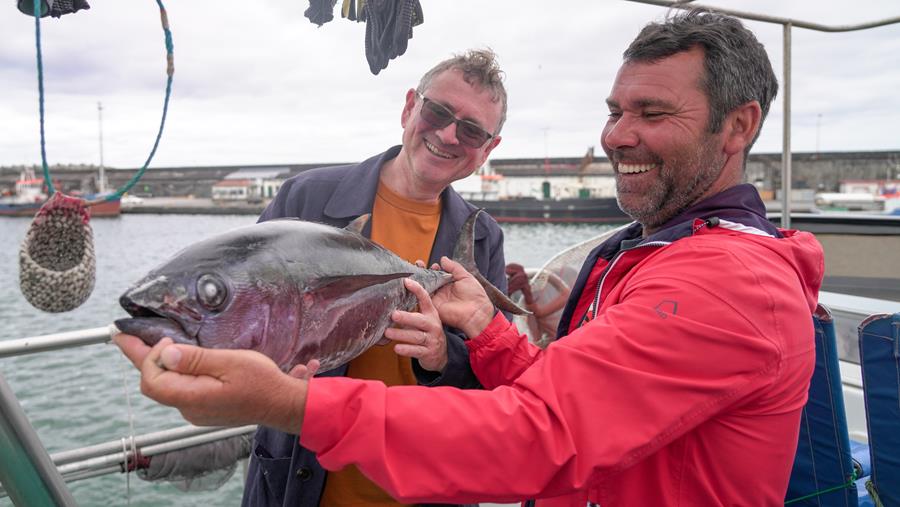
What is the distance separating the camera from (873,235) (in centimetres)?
547

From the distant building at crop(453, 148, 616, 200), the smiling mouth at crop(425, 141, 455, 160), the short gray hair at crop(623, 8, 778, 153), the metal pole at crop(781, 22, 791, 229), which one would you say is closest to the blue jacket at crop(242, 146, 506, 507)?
the smiling mouth at crop(425, 141, 455, 160)

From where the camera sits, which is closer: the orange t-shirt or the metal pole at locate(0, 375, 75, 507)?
the metal pole at locate(0, 375, 75, 507)

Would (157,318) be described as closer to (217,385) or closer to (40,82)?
(217,385)

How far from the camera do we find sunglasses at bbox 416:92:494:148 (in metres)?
2.43

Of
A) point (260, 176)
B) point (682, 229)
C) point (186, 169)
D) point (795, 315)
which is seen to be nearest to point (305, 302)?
point (682, 229)

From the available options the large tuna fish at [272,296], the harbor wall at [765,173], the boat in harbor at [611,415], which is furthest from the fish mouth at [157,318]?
the harbor wall at [765,173]

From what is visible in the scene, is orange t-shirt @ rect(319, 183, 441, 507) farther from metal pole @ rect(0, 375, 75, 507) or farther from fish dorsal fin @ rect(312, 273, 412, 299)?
metal pole @ rect(0, 375, 75, 507)

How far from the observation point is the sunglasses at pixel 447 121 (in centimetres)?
243

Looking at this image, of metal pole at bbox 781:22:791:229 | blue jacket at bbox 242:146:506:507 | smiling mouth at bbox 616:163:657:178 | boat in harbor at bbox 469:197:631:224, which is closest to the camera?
smiling mouth at bbox 616:163:657:178

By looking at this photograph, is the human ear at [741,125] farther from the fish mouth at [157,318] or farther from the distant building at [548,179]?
the distant building at [548,179]

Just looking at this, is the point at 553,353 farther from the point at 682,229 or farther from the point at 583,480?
the point at 682,229

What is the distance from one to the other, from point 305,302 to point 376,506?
3.72 ft

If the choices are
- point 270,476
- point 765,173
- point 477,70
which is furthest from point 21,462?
point 765,173

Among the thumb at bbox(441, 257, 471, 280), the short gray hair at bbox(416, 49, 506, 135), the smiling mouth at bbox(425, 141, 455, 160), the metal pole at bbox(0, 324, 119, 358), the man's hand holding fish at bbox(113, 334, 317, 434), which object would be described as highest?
the short gray hair at bbox(416, 49, 506, 135)
